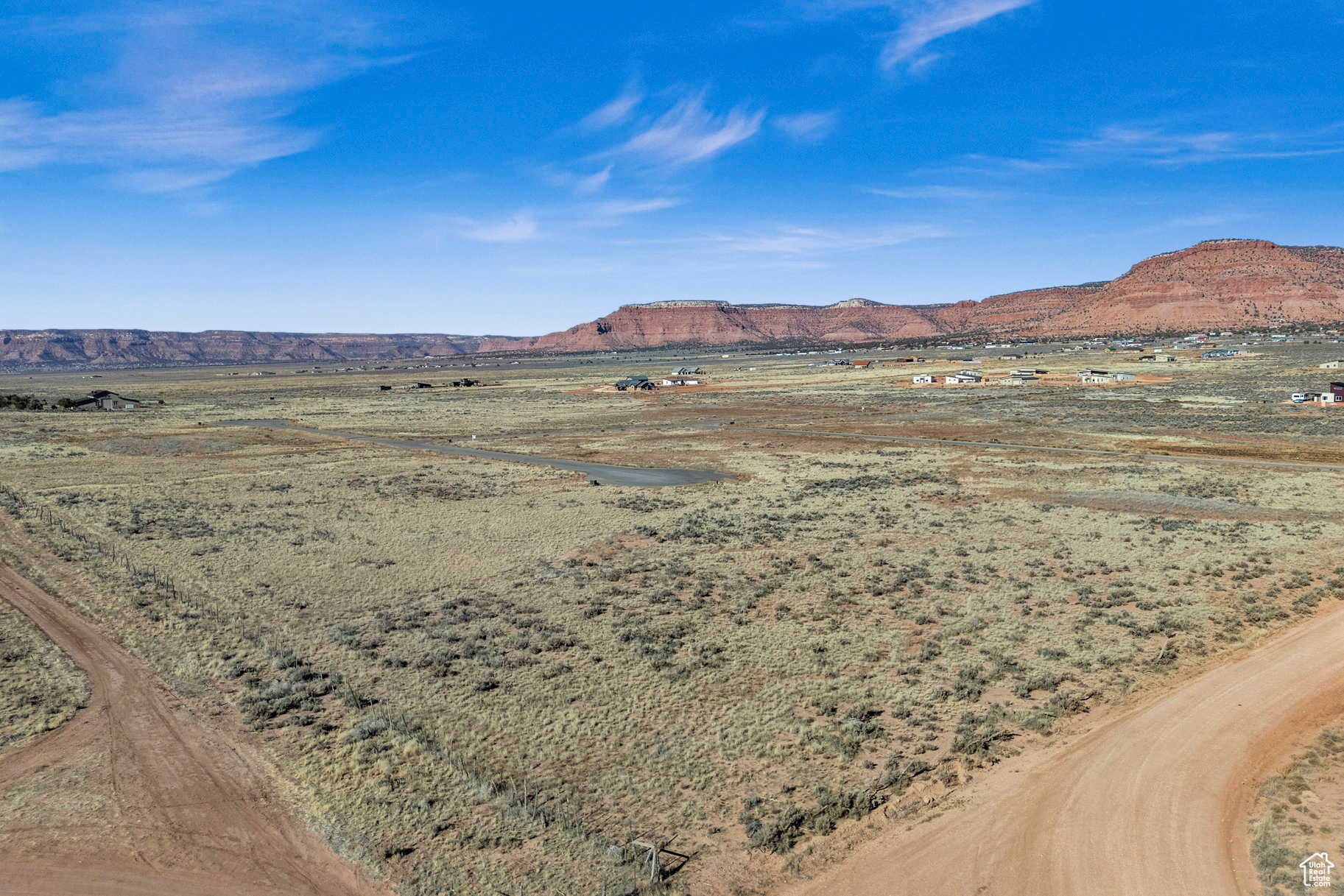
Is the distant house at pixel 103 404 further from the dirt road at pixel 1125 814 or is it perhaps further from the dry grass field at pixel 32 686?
the dirt road at pixel 1125 814

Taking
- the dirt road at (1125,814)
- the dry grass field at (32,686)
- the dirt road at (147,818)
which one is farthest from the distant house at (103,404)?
the dirt road at (1125,814)

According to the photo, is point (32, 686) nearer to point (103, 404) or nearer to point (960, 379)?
point (103, 404)

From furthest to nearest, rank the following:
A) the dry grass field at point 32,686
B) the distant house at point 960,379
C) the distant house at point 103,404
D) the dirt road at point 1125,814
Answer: the distant house at point 960,379 < the distant house at point 103,404 < the dry grass field at point 32,686 < the dirt road at point 1125,814

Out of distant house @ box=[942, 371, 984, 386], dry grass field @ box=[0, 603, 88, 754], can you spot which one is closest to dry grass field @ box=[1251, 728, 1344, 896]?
dry grass field @ box=[0, 603, 88, 754]

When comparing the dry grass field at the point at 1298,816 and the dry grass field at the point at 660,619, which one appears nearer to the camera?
the dry grass field at the point at 1298,816

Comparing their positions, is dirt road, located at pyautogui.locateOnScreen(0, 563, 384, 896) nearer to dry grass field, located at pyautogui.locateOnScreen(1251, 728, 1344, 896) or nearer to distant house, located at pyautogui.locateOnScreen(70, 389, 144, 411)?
dry grass field, located at pyautogui.locateOnScreen(1251, 728, 1344, 896)

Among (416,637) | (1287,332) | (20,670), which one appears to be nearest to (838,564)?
(416,637)
